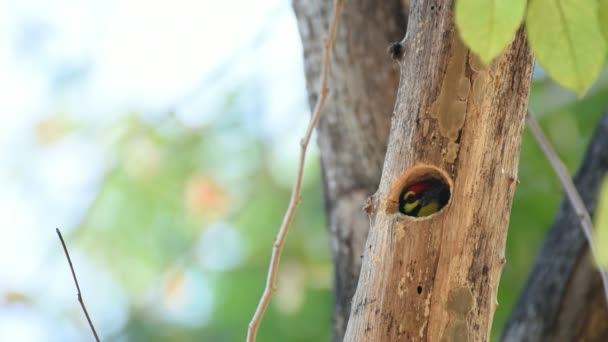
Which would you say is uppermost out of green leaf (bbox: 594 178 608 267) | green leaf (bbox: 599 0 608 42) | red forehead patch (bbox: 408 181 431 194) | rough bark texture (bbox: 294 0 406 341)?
rough bark texture (bbox: 294 0 406 341)

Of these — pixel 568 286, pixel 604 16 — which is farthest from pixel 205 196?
pixel 604 16

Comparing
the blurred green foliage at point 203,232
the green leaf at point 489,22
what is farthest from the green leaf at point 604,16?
the blurred green foliage at point 203,232

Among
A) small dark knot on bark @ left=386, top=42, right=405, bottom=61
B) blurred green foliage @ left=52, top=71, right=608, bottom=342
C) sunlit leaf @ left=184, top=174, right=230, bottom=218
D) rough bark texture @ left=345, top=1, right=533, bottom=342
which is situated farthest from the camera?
sunlit leaf @ left=184, top=174, right=230, bottom=218

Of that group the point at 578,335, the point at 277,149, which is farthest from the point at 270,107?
the point at 578,335

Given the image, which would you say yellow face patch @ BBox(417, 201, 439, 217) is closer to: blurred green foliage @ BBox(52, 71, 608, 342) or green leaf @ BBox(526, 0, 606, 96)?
green leaf @ BBox(526, 0, 606, 96)

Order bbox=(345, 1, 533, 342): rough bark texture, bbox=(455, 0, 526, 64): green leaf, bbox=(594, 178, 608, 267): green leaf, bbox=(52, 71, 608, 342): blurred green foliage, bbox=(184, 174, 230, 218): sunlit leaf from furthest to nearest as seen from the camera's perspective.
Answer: bbox=(184, 174, 230, 218): sunlit leaf
bbox=(52, 71, 608, 342): blurred green foliage
bbox=(345, 1, 533, 342): rough bark texture
bbox=(455, 0, 526, 64): green leaf
bbox=(594, 178, 608, 267): green leaf

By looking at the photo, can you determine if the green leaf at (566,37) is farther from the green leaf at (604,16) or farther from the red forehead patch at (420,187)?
the red forehead patch at (420,187)

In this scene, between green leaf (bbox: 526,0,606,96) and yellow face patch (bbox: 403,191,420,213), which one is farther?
yellow face patch (bbox: 403,191,420,213)

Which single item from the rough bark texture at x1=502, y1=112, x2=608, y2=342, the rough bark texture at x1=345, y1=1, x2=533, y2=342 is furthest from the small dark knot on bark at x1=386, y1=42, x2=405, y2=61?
the rough bark texture at x1=502, y1=112, x2=608, y2=342
